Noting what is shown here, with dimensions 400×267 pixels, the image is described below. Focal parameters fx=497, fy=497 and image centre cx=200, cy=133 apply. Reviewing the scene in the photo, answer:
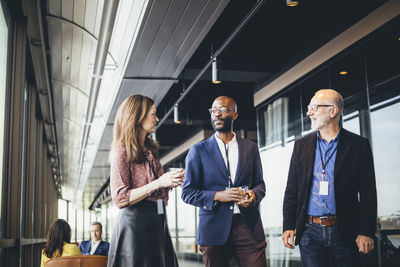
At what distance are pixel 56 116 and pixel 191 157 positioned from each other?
8347mm

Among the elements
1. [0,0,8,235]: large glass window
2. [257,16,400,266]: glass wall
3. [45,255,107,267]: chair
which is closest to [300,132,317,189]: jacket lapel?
[45,255,107,267]: chair

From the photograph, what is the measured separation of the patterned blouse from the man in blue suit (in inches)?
29.3

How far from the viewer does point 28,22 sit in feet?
18.5

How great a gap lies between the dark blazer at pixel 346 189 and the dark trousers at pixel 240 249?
239mm

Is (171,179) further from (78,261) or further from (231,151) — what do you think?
(78,261)

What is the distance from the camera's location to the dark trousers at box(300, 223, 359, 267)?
2.88 m

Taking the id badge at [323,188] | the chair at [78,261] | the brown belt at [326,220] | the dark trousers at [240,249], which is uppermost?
the id badge at [323,188]

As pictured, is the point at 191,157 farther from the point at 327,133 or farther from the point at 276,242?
the point at 276,242

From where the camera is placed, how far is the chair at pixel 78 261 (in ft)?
12.4

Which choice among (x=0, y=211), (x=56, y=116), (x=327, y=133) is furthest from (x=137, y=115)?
(x=56, y=116)

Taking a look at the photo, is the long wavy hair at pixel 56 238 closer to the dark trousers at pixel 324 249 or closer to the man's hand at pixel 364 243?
the dark trousers at pixel 324 249

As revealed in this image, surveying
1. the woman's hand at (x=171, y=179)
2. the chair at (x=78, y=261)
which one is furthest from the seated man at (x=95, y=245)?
the woman's hand at (x=171, y=179)

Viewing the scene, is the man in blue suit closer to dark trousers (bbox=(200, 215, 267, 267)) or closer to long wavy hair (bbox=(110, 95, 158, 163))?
dark trousers (bbox=(200, 215, 267, 267))

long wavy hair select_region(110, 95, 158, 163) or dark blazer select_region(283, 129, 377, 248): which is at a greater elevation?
long wavy hair select_region(110, 95, 158, 163)
